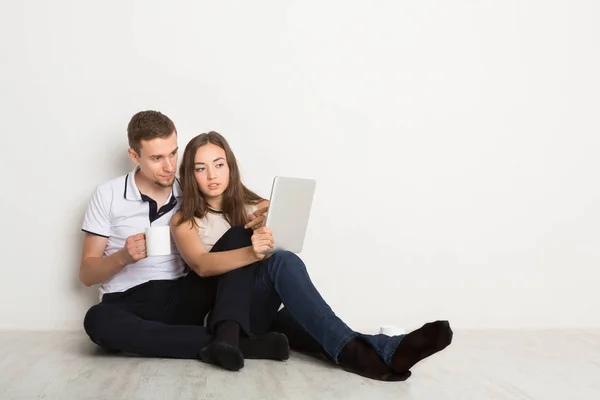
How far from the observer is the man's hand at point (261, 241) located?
8.28 ft

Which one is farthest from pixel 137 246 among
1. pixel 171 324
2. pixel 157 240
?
pixel 171 324

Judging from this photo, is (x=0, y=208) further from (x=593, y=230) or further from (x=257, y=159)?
(x=593, y=230)

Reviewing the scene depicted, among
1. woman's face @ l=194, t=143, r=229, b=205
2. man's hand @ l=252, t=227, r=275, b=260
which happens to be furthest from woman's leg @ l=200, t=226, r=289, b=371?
woman's face @ l=194, t=143, r=229, b=205

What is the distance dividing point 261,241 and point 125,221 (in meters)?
0.69

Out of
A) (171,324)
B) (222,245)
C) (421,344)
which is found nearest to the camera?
(421,344)

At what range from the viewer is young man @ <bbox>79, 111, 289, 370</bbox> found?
8.48 feet

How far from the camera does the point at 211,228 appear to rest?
2908mm

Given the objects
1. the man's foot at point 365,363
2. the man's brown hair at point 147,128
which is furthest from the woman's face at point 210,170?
the man's foot at point 365,363

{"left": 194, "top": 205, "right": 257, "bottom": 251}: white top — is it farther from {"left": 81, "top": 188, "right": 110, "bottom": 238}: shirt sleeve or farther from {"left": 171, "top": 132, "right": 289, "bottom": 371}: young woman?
{"left": 81, "top": 188, "right": 110, "bottom": 238}: shirt sleeve

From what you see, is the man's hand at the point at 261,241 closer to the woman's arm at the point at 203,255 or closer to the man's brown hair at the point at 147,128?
the woman's arm at the point at 203,255

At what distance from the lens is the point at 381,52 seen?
350 cm

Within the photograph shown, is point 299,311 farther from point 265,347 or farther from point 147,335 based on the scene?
point 147,335

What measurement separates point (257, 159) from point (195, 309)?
80cm

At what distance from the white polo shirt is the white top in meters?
0.18
